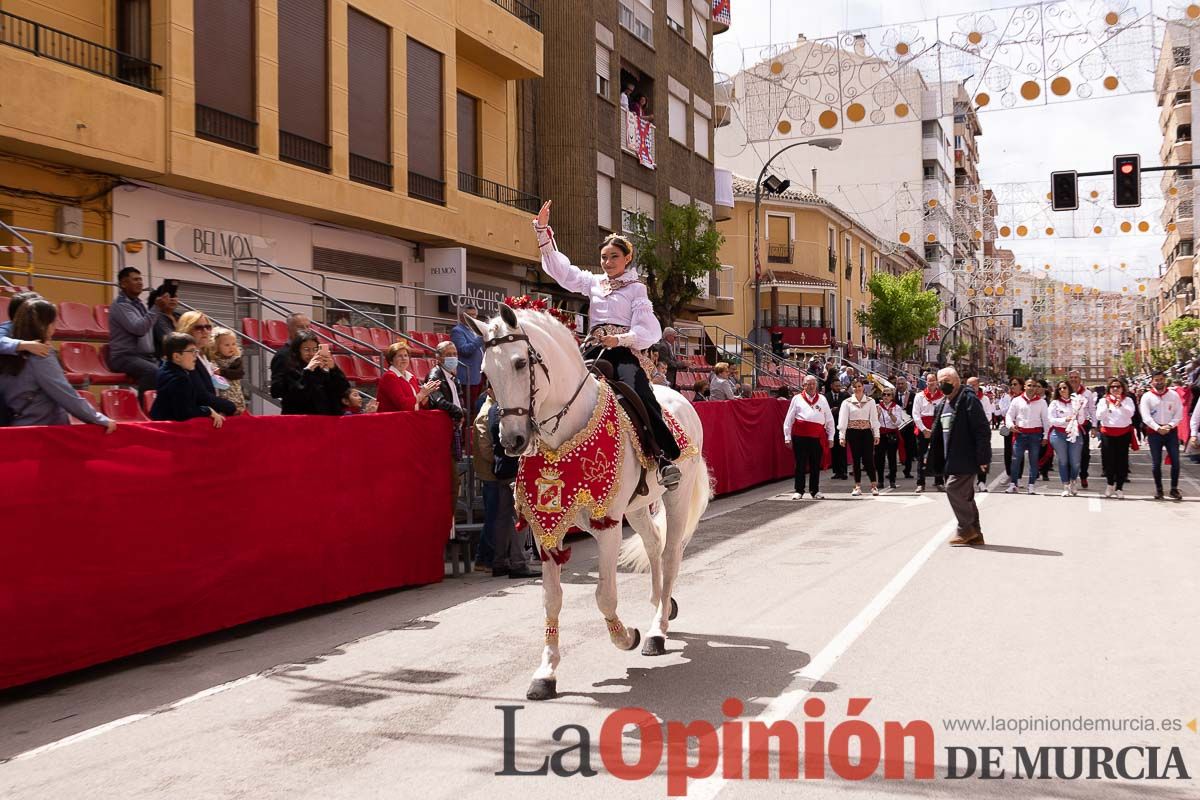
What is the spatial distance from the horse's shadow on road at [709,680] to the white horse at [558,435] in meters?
0.24

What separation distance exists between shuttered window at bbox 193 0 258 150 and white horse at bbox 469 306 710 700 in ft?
38.5

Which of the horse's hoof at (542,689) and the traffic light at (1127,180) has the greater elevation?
the traffic light at (1127,180)

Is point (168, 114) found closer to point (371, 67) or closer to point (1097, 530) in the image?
point (371, 67)

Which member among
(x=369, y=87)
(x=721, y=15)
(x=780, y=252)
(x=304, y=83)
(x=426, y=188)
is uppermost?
(x=721, y=15)

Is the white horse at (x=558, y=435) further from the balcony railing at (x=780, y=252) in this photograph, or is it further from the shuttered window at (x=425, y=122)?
the balcony railing at (x=780, y=252)

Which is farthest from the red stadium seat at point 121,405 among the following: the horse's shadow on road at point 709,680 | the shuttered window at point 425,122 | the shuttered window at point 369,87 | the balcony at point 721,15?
the balcony at point 721,15

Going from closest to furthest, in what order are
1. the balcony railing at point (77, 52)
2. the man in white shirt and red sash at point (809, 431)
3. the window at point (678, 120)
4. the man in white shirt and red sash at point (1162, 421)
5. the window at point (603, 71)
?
the balcony railing at point (77, 52) < the man in white shirt and red sash at point (1162, 421) < the man in white shirt and red sash at point (809, 431) < the window at point (603, 71) < the window at point (678, 120)

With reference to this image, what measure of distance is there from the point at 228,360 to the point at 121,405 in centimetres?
123

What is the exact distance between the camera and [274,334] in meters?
14.0

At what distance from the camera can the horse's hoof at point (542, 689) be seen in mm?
5719

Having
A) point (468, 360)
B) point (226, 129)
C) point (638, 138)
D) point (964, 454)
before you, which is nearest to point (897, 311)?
point (638, 138)

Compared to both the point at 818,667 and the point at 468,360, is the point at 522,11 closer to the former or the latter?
the point at 468,360

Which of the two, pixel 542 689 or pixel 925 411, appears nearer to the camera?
pixel 542 689

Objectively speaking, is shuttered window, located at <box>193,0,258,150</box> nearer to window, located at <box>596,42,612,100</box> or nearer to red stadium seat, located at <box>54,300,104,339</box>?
red stadium seat, located at <box>54,300,104,339</box>
